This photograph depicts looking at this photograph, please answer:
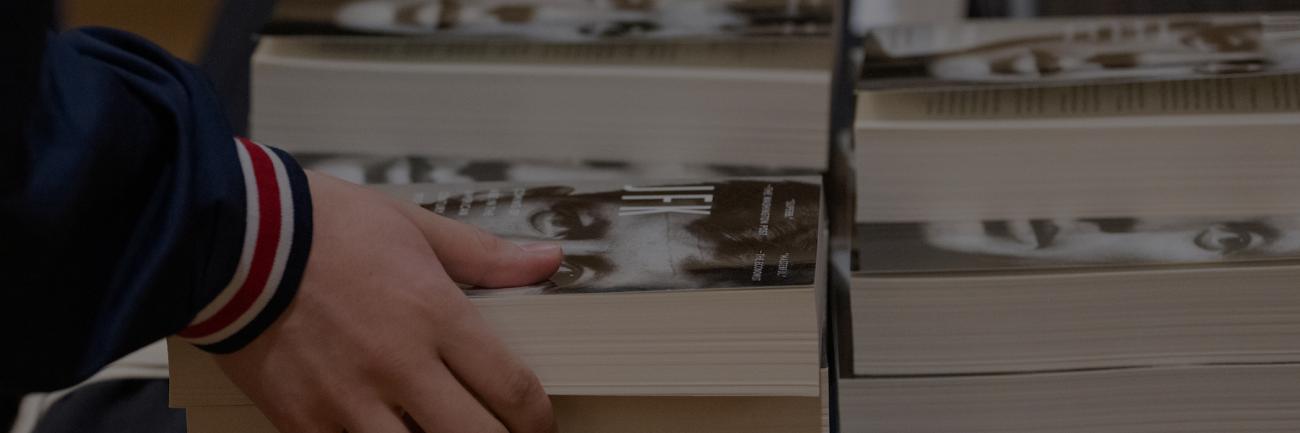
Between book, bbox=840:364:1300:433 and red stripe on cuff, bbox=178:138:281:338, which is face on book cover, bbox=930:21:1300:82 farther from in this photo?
red stripe on cuff, bbox=178:138:281:338

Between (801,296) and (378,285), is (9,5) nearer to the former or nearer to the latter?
(378,285)

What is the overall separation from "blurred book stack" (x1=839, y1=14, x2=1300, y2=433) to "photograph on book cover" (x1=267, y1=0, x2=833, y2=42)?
61mm

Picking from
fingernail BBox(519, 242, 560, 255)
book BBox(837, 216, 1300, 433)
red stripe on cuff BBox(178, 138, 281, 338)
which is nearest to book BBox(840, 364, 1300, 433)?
book BBox(837, 216, 1300, 433)

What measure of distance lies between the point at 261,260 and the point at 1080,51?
40 cm

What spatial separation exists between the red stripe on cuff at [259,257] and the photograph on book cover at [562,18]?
266mm

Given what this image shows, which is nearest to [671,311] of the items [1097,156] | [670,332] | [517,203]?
[670,332]

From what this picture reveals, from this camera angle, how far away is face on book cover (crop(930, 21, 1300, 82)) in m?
0.59

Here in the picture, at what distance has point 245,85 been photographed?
30.9 inches

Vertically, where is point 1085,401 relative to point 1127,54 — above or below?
below

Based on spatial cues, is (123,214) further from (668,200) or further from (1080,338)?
(1080,338)

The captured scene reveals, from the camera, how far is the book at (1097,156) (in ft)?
1.88

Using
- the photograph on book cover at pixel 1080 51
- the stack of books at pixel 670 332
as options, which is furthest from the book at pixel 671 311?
the photograph on book cover at pixel 1080 51

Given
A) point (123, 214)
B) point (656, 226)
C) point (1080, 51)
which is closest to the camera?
point (123, 214)

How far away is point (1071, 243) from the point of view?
55 centimetres
